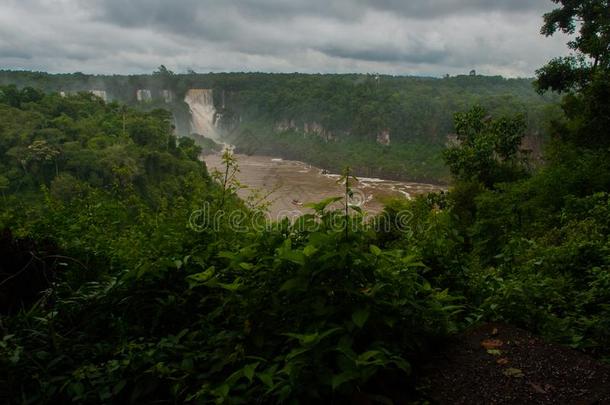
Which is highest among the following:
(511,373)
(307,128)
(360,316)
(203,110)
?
(203,110)

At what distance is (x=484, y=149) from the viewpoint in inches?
649

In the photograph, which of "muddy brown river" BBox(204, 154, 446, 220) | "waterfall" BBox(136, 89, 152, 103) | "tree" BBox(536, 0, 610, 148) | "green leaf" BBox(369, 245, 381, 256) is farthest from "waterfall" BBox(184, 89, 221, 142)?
"green leaf" BBox(369, 245, 381, 256)

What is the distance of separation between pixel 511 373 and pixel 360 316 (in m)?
0.80

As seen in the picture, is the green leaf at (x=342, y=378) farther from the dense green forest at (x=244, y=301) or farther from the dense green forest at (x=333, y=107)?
the dense green forest at (x=333, y=107)

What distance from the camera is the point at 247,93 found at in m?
90.8

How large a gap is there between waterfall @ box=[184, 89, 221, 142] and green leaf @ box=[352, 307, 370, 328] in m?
84.8

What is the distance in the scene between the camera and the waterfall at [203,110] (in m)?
85.9

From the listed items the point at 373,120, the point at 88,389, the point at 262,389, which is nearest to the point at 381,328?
the point at 262,389

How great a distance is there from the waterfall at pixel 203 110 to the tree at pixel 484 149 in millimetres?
70298

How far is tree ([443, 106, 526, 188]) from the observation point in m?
16.6

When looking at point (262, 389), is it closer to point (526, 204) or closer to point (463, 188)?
point (526, 204)

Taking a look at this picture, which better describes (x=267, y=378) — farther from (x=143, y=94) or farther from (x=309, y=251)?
(x=143, y=94)

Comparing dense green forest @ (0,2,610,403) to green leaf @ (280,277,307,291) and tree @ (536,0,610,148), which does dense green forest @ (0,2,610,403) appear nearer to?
green leaf @ (280,277,307,291)

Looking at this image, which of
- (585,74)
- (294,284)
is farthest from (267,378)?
(585,74)
